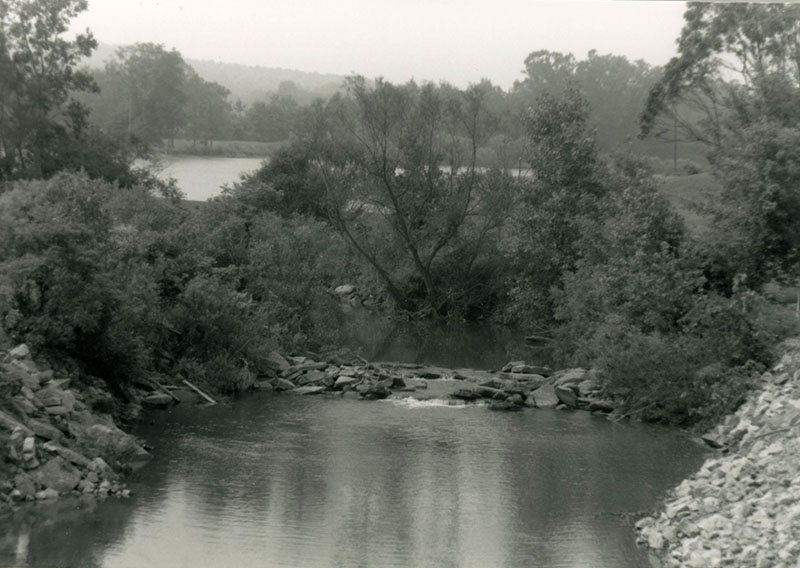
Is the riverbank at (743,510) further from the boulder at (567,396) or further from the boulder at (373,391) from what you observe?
the boulder at (373,391)

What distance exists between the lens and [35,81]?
179 feet

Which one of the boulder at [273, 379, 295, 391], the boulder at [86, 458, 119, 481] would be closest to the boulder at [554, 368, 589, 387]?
the boulder at [273, 379, 295, 391]

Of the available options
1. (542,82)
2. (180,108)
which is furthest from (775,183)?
(180,108)

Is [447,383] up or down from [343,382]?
down

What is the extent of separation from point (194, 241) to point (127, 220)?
2.28 meters

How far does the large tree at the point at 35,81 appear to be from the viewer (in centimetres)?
5353

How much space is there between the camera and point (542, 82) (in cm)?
6638

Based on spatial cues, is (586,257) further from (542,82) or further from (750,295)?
(542,82)

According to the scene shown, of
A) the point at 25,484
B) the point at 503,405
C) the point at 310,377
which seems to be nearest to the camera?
the point at 25,484

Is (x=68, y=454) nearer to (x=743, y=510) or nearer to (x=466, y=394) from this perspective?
(x=743, y=510)

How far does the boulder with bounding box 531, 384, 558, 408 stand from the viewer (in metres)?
28.6

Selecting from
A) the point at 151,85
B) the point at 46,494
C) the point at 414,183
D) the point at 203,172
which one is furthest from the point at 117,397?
the point at 151,85

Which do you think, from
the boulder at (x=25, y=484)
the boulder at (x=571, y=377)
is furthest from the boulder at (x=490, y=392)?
the boulder at (x=25, y=484)

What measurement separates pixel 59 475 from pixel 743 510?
11.2 m
